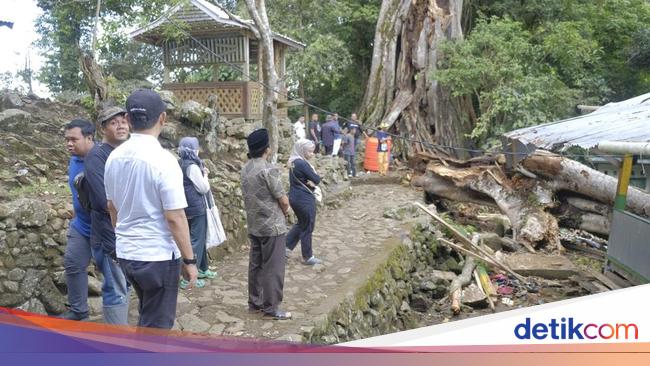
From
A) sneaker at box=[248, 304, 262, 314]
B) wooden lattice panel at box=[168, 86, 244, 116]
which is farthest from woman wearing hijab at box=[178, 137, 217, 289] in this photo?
wooden lattice panel at box=[168, 86, 244, 116]

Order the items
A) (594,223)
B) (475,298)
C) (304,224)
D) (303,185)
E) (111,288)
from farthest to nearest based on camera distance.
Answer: (594,223) < (475,298) < (304,224) < (303,185) < (111,288)

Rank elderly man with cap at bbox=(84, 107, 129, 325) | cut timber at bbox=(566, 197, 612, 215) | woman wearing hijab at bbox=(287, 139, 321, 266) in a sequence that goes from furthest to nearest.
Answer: cut timber at bbox=(566, 197, 612, 215), woman wearing hijab at bbox=(287, 139, 321, 266), elderly man with cap at bbox=(84, 107, 129, 325)

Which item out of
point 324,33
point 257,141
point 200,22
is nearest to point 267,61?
point 200,22

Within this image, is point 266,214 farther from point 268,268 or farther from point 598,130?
point 598,130

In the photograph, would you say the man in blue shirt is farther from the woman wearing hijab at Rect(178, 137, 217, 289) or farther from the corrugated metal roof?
the corrugated metal roof

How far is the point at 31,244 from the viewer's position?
454 centimetres

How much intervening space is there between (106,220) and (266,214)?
144 cm

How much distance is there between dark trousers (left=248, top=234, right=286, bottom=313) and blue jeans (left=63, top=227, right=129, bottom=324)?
1.23 metres

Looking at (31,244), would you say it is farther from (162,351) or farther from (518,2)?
(518,2)

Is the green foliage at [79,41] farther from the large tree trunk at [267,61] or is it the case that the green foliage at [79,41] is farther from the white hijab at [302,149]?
the white hijab at [302,149]

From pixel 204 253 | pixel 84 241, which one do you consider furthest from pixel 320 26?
pixel 84 241

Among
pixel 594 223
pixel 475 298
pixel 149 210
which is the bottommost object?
pixel 475 298

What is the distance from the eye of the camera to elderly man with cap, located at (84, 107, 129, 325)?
354 cm

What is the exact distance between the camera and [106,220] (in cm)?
360
